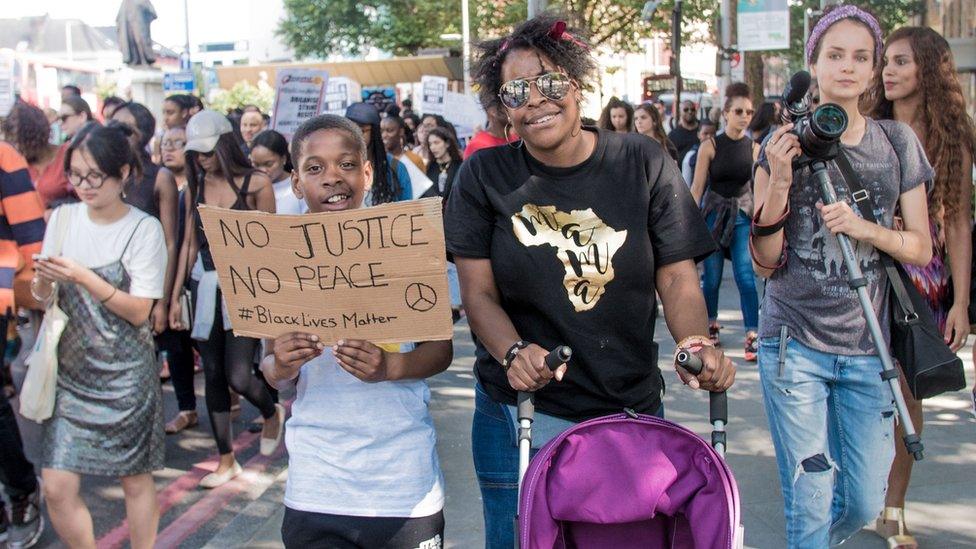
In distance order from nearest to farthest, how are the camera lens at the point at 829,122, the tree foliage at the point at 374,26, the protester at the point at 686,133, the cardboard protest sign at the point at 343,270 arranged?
the cardboard protest sign at the point at 343,270 < the camera lens at the point at 829,122 < the protester at the point at 686,133 < the tree foliage at the point at 374,26

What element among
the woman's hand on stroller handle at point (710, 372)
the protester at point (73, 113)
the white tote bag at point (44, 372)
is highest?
the protester at point (73, 113)

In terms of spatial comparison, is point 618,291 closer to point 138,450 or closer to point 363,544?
point 363,544

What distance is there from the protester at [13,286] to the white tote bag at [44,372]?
0.76 meters

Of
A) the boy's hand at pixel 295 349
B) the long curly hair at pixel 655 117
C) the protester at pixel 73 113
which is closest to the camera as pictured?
the boy's hand at pixel 295 349

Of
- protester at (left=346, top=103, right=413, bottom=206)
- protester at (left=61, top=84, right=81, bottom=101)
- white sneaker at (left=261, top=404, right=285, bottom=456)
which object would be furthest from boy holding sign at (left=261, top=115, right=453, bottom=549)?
protester at (left=61, top=84, right=81, bottom=101)

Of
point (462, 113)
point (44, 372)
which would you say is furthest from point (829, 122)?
point (462, 113)

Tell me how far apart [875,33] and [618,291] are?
4.95ft

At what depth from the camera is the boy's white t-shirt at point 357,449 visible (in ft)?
10.1

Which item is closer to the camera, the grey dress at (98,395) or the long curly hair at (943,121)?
the long curly hair at (943,121)

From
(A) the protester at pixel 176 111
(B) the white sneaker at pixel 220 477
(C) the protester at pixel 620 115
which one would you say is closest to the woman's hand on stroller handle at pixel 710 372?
(B) the white sneaker at pixel 220 477

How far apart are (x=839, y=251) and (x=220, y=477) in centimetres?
383

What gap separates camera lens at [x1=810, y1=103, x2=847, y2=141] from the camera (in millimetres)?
3479

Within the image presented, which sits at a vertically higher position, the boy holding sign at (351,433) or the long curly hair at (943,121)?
the long curly hair at (943,121)

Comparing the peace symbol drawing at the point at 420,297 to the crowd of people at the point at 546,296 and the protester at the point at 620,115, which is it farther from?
the protester at the point at 620,115
